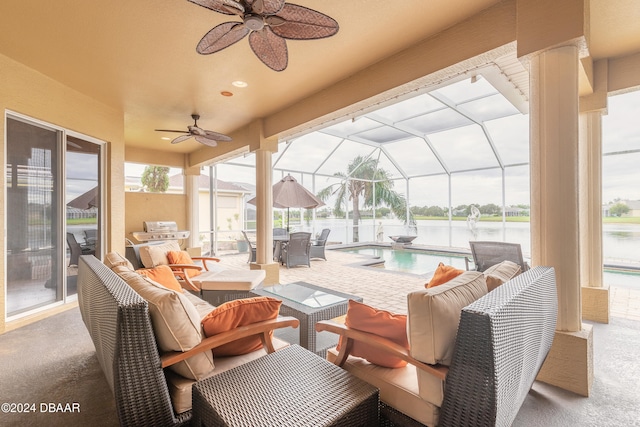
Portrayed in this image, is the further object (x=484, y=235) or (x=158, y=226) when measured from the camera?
(x=484, y=235)

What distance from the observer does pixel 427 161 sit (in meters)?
10.9

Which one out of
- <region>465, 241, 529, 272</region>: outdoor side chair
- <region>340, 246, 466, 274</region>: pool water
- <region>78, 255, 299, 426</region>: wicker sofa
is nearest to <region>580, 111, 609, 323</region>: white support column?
<region>465, 241, 529, 272</region>: outdoor side chair

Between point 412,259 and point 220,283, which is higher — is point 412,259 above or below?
below

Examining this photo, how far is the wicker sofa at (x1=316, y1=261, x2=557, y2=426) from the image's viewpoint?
3.95ft

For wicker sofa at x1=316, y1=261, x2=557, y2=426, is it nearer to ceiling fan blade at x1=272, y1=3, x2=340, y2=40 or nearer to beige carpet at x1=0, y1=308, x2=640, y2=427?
beige carpet at x1=0, y1=308, x2=640, y2=427

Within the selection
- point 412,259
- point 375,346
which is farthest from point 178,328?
point 412,259

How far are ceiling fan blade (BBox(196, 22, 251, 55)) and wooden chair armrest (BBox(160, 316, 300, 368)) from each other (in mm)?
1997

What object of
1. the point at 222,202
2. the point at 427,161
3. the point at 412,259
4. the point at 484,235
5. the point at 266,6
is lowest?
the point at 412,259

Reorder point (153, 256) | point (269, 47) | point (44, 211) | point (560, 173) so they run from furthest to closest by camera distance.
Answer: point (153, 256), point (44, 211), point (269, 47), point (560, 173)

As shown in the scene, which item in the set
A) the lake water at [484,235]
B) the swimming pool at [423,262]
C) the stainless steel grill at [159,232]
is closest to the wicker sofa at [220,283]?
the stainless steel grill at [159,232]

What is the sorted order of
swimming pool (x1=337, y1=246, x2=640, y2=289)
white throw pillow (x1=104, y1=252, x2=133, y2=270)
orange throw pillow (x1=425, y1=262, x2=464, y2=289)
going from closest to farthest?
orange throw pillow (x1=425, y1=262, x2=464, y2=289)
white throw pillow (x1=104, y1=252, x2=133, y2=270)
swimming pool (x1=337, y1=246, x2=640, y2=289)

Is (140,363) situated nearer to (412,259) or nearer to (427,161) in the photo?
(412,259)

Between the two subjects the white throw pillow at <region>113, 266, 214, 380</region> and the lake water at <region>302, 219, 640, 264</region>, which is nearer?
the white throw pillow at <region>113, 266, 214, 380</region>

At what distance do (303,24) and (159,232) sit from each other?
7.14m
